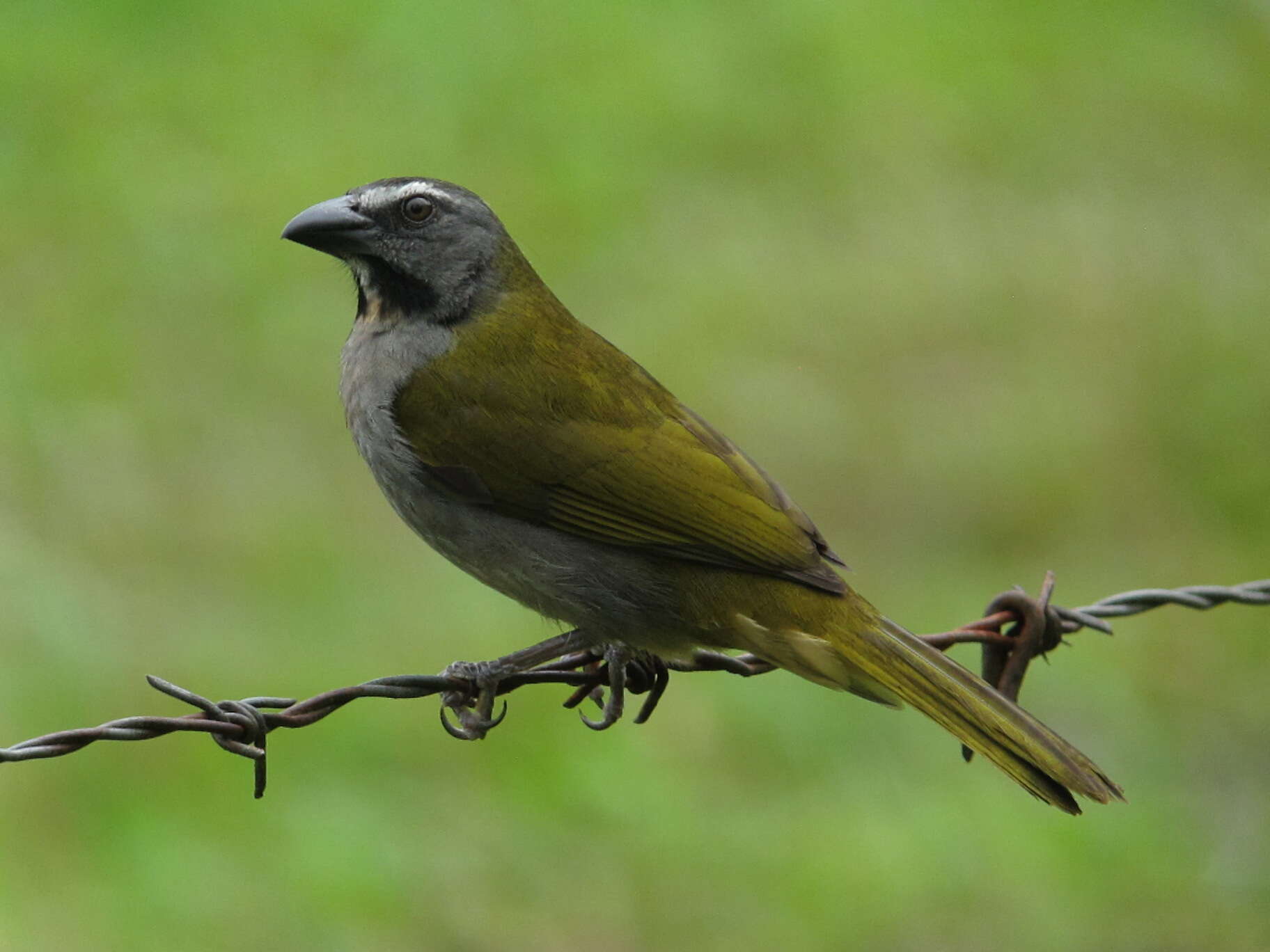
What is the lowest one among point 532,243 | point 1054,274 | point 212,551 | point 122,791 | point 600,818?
point 122,791

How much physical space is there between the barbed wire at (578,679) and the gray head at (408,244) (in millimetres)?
1011

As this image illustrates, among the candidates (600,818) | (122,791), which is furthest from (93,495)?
(600,818)

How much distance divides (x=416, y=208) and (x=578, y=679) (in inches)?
55.9

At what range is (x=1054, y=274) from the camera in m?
10.1

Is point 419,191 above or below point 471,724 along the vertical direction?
above

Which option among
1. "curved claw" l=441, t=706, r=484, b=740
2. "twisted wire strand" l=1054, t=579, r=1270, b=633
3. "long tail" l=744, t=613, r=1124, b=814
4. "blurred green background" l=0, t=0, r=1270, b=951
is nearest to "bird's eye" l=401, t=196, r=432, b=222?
"curved claw" l=441, t=706, r=484, b=740

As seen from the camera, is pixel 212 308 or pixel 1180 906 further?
pixel 212 308

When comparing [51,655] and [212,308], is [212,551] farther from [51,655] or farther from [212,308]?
[212,308]

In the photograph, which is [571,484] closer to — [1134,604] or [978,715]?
[978,715]

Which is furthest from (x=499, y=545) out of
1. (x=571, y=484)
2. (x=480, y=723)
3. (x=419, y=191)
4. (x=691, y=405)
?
(x=691, y=405)

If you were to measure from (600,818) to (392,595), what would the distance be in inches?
65.1

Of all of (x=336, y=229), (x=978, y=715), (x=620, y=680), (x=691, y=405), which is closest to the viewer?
(x=978, y=715)

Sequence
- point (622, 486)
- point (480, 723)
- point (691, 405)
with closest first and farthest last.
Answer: point (480, 723), point (622, 486), point (691, 405)

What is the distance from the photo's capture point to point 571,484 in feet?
14.8
